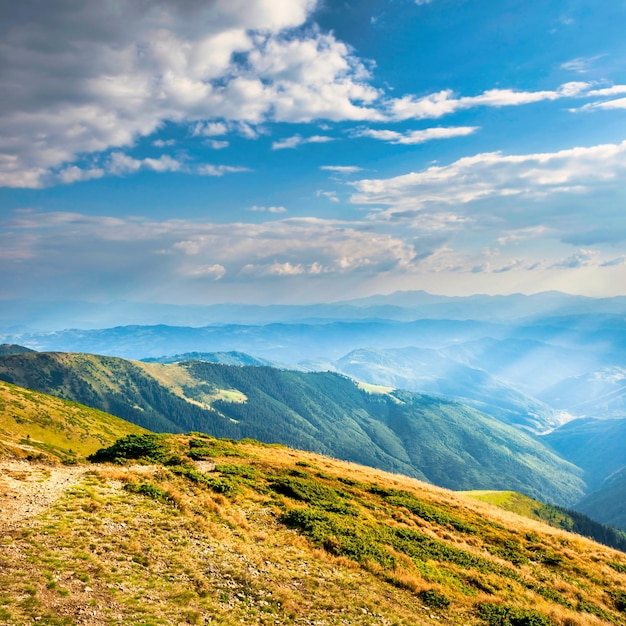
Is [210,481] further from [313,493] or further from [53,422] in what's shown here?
[53,422]

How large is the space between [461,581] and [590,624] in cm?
660

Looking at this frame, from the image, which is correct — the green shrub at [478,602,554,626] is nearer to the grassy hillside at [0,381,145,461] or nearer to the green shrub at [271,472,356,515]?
the green shrub at [271,472,356,515]

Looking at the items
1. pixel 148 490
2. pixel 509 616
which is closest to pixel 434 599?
pixel 509 616

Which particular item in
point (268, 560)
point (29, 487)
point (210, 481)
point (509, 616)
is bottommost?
point (509, 616)

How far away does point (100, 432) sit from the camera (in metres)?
88.0

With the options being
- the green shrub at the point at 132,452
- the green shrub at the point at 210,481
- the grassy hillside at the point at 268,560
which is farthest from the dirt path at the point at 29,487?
the green shrub at the point at 210,481

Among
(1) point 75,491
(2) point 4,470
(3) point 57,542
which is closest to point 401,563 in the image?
(3) point 57,542

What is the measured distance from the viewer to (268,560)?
70.4 ft

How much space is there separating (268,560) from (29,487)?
15.2 meters

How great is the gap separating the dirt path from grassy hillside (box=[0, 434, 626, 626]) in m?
0.70

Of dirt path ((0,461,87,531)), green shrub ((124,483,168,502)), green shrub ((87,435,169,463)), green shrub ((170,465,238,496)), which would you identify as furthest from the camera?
green shrub ((87,435,169,463))

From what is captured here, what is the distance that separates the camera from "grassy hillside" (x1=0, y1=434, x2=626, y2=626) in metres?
15.8

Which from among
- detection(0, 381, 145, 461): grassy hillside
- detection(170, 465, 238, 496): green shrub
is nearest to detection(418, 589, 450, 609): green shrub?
detection(170, 465, 238, 496): green shrub

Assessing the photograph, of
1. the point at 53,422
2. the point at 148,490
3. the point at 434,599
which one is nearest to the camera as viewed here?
the point at 434,599
